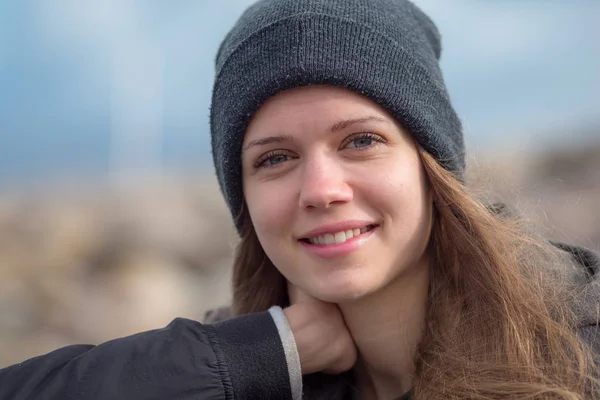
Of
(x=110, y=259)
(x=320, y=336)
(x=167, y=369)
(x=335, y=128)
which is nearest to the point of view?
(x=167, y=369)

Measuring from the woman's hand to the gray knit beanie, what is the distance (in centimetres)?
53

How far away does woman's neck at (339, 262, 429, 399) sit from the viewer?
2.26 meters

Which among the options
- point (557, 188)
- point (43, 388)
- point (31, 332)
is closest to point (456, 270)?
point (43, 388)

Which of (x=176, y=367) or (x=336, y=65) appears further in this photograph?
(x=336, y=65)

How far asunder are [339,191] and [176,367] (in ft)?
2.29

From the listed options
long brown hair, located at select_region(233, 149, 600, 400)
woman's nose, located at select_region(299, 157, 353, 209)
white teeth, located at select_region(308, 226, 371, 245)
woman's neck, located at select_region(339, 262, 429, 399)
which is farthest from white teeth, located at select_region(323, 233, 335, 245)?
long brown hair, located at select_region(233, 149, 600, 400)

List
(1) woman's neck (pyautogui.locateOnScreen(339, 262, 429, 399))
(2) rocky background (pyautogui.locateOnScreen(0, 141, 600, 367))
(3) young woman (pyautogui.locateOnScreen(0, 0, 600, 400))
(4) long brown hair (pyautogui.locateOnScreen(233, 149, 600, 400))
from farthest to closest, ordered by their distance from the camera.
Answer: (2) rocky background (pyautogui.locateOnScreen(0, 141, 600, 367)) < (1) woman's neck (pyautogui.locateOnScreen(339, 262, 429, 399)) < (3) young woman (pyautogui.locateOnScreen(0, 0, 600, 400)) < (4) long brown hair (pyautogui.locateOnScreen(233, 149, 600, 400))

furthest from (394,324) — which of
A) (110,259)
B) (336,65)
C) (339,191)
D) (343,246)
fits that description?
(110,259)

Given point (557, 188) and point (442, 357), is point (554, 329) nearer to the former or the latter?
point (442, 357)

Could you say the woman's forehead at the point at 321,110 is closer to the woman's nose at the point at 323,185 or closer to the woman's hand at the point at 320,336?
the woman's nose at the point at 323,185

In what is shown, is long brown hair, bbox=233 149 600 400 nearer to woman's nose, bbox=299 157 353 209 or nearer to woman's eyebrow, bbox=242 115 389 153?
woman's eyebrow, bbox=242 115 389 153

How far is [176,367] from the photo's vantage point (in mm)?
1958

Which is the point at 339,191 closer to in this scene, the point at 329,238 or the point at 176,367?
the point at 329,238

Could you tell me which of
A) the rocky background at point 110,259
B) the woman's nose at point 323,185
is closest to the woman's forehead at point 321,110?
the woman's nose at point 323,185
